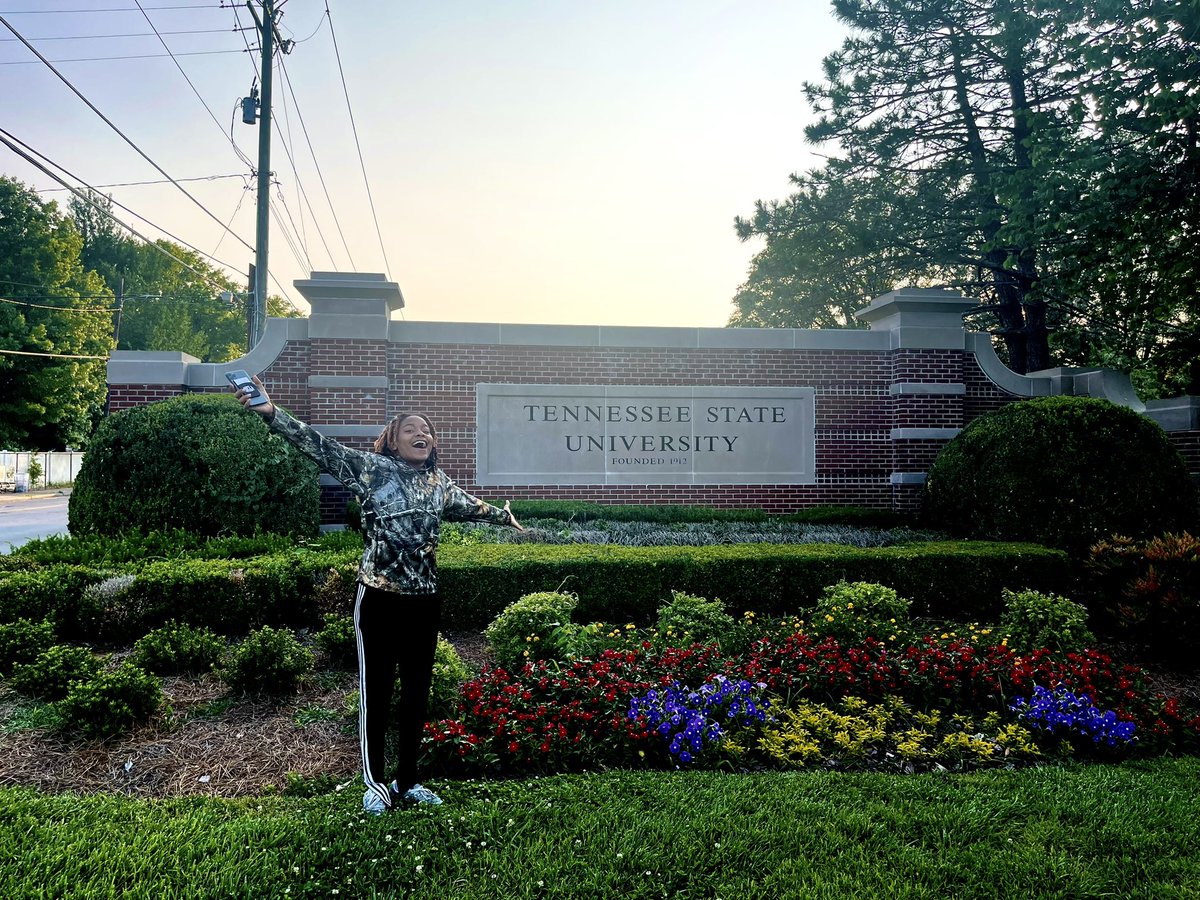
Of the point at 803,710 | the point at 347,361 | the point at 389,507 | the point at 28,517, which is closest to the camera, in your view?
the point at 389,507

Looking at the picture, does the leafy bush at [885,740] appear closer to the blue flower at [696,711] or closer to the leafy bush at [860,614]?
the blue flower at [696,711]

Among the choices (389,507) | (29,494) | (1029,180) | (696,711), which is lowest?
(29,494)

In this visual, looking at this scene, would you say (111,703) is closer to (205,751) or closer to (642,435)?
(205,751)

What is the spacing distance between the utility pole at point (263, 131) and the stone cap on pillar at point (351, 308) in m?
7.83

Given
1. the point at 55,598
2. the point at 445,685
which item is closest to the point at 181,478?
the point at 55,598

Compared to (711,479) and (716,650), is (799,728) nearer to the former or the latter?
(716,650)

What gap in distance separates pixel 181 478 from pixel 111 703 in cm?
506

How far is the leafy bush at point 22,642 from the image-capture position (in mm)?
5535

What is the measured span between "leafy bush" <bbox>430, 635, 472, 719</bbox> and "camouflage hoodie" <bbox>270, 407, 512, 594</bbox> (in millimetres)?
1195

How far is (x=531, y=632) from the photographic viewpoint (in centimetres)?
569

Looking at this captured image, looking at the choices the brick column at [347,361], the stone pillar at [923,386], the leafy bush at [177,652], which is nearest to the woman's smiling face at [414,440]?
the leafy bush at [177,652]

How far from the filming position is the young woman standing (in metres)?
3.51

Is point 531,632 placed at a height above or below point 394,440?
below

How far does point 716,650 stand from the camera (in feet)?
18.3
